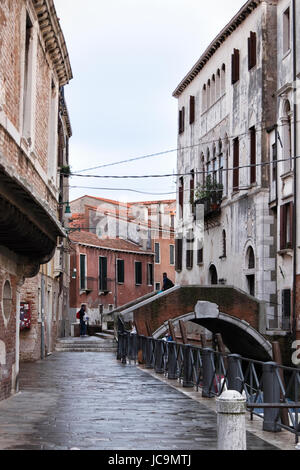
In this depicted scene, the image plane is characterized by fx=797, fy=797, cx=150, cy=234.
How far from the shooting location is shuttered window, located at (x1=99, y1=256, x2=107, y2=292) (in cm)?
5078

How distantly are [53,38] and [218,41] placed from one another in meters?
19.1

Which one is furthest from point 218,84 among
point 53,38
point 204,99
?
point 53,38

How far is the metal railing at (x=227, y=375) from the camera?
860cm

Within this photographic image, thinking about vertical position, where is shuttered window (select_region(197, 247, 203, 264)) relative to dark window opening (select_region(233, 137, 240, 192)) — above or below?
below

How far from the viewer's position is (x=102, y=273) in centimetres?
5097

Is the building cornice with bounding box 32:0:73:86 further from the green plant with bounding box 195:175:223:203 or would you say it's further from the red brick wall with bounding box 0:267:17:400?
the green plant with bounding box 195:175:223:203

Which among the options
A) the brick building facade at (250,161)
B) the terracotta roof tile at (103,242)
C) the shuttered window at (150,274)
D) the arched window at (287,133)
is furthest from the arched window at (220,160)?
the shuttered window at (150,274)

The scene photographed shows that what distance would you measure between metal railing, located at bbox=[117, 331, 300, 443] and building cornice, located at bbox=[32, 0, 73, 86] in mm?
5637

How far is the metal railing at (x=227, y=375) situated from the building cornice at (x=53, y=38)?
18.5ft

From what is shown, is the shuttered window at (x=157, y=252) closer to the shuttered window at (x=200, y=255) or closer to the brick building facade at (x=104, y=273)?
the brick building facade at (x=104, y=273)

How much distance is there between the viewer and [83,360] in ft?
73.9

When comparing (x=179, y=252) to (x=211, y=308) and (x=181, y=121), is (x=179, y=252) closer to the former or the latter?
(x=181, y=121)

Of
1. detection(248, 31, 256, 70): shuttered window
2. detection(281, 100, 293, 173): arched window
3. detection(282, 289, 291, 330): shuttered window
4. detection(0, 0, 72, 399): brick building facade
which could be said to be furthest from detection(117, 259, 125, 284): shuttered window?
detection(0, 0, 72, 399): brick building facade
